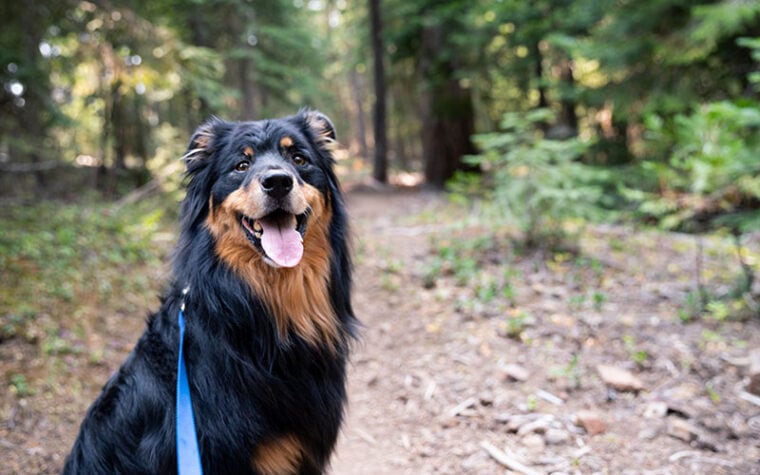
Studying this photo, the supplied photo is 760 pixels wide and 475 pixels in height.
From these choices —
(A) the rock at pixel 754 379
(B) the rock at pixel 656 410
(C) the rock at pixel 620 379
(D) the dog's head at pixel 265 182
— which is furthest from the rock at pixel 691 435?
(D) the dog's head at pixel 265 182

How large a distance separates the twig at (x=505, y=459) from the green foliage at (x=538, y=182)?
3.71 m

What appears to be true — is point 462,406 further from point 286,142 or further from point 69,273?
point 69,273

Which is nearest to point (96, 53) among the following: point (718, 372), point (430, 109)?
point (718, 372)

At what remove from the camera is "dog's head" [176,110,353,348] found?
265cm

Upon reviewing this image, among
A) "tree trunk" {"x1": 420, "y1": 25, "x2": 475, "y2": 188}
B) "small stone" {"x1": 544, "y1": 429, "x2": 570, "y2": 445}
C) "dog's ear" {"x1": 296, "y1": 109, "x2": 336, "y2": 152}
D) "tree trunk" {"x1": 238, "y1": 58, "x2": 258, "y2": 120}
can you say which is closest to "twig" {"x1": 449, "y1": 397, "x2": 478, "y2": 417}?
"small stone" {"x1": 544, "y1": 429, "x2": 570, "y2": 445}

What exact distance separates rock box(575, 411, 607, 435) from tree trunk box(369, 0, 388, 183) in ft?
43.2

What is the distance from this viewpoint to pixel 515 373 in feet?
14.8

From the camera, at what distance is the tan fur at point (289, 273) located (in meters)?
2.67

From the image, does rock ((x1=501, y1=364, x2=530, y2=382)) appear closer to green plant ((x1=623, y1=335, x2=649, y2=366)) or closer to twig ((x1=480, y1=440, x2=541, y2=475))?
twig ((x1=480, y1=440, x2=541, y2=475))

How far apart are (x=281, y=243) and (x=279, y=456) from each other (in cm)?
113

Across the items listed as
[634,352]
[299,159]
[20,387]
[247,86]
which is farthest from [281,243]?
[247,86]

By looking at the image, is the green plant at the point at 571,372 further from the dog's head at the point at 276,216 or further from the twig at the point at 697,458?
the dog's head at the point at 276,216

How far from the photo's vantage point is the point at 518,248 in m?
7.22

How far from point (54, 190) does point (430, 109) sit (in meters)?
10.1
